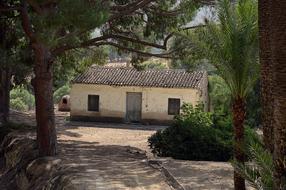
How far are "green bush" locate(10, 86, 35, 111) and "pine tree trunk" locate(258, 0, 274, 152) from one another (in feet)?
132

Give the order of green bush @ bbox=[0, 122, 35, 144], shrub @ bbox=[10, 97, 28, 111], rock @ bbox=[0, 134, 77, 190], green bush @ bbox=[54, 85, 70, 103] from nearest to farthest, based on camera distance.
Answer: rock @ bbox=[0, 134, 77, 190], green bush @ bbox=[0, 122, 35, 144], shrub @ bbox=[10, 97, 28, 111], green bush @ bbox=[54, 85, 70, 103]

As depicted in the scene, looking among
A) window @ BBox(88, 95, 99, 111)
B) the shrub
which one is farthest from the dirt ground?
the shrub

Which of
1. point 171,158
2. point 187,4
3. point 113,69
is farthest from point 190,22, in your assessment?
point 113,69

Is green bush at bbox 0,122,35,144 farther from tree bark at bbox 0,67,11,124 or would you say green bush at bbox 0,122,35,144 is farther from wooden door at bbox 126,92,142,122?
wooden door at bbox 126,92,142,122

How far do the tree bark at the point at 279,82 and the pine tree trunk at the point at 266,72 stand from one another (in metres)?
0.61

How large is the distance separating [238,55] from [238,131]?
1.54m

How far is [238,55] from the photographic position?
1084 centimetres

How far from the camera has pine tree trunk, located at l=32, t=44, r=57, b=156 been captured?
16875 mm

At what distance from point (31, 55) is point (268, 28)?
48.0ft

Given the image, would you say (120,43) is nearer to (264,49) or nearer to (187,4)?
(187,4)

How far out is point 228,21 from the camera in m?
11.1

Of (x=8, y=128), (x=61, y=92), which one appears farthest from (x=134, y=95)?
(x=61, y=92)

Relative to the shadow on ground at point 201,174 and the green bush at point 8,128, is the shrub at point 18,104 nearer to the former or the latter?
the green bush at point 8,128

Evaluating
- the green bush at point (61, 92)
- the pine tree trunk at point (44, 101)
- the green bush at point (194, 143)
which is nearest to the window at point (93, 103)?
the green bush at point (61, 92)
